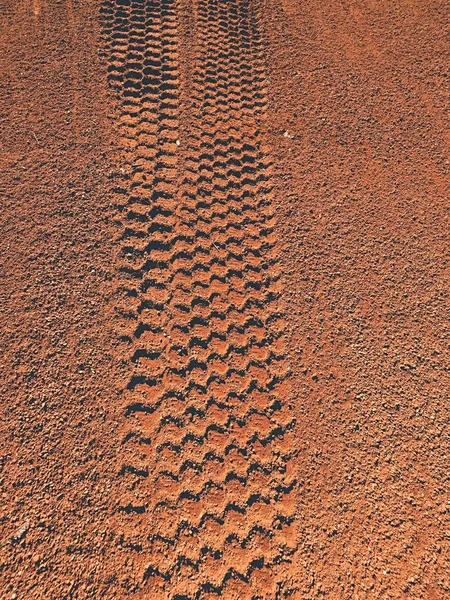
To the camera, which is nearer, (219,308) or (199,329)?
(199,329)

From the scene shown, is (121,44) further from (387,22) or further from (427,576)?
(427,576)

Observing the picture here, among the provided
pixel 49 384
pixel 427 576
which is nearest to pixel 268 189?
pixel 49 384

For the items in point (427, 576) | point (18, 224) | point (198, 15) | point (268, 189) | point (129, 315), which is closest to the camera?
point (427, 576)
